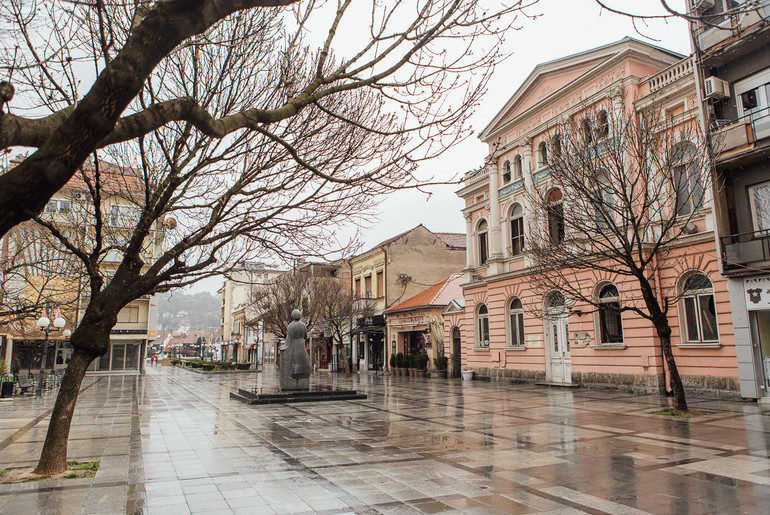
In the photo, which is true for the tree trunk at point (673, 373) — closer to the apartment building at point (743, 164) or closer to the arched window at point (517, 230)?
the apartment building at point (743, 164)

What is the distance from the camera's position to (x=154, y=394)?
68.9 feet

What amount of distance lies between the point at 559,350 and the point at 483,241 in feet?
26.0

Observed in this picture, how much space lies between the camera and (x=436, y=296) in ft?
107

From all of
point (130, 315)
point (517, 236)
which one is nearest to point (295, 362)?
point (517, 236)

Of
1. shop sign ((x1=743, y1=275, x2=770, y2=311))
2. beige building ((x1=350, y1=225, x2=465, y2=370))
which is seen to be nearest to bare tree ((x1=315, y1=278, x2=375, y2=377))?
beige building ((x1=350, y1=225, x2=465, y2=370))

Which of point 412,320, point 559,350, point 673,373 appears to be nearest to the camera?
point 673,373

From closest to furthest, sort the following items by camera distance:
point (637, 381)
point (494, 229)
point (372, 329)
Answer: point (637, 381) < point (494, 229) < point (372, 329)

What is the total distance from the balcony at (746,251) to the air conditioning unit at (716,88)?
4076mm

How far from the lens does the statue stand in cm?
1777

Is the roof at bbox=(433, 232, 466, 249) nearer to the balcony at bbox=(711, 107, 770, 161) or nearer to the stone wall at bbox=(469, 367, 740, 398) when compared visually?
the stone wall at bbox=(469, 367, 740, 398)

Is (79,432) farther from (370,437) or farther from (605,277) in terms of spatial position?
(605,277)

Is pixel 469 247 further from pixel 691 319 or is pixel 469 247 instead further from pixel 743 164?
pixel 743 164

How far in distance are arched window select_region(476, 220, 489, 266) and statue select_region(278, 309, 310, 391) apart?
1226 centimetres

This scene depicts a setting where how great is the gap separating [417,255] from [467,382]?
15.1m
